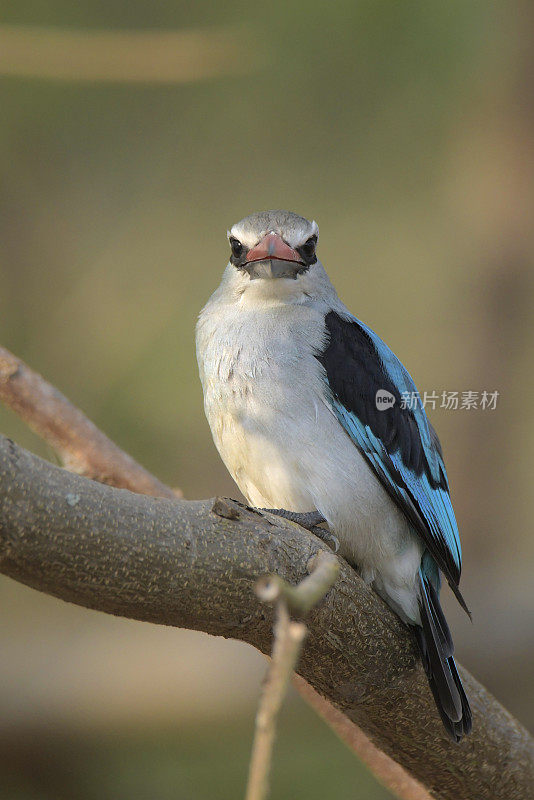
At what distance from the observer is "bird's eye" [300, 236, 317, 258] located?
2.91m

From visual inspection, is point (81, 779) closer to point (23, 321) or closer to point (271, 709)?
point (23, 321)

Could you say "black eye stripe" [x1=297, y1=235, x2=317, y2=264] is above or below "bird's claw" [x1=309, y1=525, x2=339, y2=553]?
above

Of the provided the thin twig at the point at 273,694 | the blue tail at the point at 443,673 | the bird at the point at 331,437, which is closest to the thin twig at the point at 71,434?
the bird at the point at 331,437

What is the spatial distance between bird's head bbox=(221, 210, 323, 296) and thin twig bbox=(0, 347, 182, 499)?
69 cm

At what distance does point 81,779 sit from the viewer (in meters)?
4.39

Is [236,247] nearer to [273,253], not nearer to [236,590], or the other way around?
[273,253]

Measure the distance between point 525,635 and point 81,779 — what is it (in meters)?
2.09

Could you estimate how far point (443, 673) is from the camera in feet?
7.47

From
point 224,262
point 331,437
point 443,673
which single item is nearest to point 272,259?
point 331,437

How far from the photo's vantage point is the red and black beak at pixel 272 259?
9.22 feet

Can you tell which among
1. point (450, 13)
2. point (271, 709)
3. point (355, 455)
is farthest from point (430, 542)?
point (450, 13)

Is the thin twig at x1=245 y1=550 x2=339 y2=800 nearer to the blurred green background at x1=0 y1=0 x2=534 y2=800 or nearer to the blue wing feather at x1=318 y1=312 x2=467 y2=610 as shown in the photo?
the blue wing feather at x1=318 y1=312 x2=467 y2=610

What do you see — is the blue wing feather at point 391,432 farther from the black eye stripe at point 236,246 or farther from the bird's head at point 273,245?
the black eye stripe at point 236,246

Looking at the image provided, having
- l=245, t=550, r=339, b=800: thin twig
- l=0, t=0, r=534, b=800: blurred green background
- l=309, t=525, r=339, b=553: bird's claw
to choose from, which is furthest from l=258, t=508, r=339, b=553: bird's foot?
l=0, t=0, r=534, b=800: blurred green background
